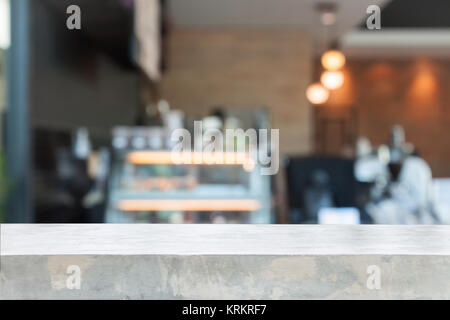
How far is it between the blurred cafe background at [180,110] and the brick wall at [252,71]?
0.05 ft

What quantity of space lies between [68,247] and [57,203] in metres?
3.41

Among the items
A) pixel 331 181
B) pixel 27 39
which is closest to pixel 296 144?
pixel 331 181

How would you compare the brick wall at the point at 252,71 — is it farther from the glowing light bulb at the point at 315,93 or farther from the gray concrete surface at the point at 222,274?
A: the gray concrete surface at the point at 222,274

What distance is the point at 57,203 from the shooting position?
147 inches

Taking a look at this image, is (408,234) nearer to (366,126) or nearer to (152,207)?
(152,207)

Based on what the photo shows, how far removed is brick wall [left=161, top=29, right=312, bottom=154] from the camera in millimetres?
7820

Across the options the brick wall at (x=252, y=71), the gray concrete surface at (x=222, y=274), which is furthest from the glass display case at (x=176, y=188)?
the brick wall at (x=252, y=71)

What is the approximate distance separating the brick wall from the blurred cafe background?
16 mm

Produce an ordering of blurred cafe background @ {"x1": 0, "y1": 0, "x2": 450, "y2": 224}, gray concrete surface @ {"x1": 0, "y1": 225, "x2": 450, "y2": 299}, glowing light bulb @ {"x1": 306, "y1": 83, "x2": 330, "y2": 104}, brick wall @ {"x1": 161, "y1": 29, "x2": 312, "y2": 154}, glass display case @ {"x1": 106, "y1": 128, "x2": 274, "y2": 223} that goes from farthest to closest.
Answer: brick wall @ {"x1": 161, "y1": 29, "x2": 312, "y2": 154}, glowing light bulb @ {"x1": 306, "y1": 83, "x2": 330, "y2": 104}, glass display case @ {"x1": 106, "y1": 128, "x2": 274, "y2": 223}, blurred cafe background @ {"x1": 0, "y1": 0, "x2": 450, "y2": 224}, gray concrete surface @ {"x1": 0, "y1": 225, "x2": 450, "y2": 299}

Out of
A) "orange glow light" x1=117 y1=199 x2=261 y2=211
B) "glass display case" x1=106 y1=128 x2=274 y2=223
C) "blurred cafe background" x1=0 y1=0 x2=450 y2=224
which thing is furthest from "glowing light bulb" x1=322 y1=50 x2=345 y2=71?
"orange glow light" x1=117 y1=199 x2=261 y2=211

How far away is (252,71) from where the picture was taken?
7.84 m

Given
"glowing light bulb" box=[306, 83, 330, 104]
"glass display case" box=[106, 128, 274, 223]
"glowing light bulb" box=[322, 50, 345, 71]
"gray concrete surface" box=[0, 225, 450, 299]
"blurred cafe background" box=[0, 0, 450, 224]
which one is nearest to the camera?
"gray concrete surface" box=[0, 225, 450, 299]

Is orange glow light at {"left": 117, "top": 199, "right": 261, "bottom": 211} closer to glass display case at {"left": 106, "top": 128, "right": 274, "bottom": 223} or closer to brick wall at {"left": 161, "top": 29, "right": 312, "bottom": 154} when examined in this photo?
glass display case at {"left": 106, "top": 128, "right": 274, "bottom": 223}

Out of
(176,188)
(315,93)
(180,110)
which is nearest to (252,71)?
(315,93)
